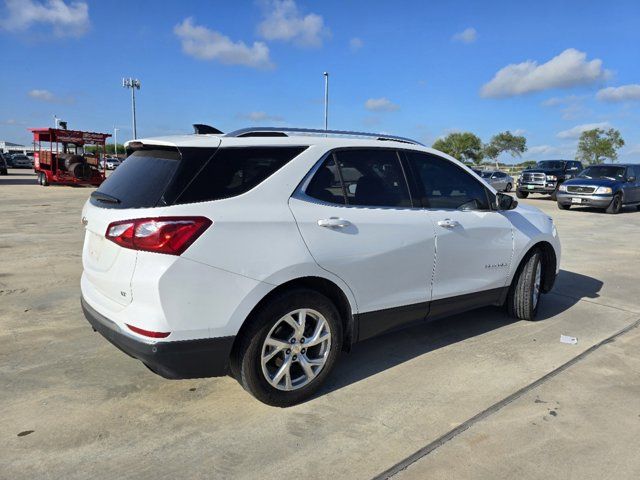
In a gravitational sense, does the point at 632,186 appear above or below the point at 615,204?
above

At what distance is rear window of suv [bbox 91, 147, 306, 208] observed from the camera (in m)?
2.88

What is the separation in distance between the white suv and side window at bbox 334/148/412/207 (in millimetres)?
10

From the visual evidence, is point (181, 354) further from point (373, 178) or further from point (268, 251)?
point (373, 178)

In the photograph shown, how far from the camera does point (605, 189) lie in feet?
55.6

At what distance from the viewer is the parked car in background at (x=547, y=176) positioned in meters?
23.7

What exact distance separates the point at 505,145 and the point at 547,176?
56096mm

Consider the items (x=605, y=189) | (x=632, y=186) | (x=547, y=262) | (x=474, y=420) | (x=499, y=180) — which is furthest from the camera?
(x=499, y=180)

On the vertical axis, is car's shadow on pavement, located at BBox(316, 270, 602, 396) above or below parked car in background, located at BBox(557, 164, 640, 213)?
below

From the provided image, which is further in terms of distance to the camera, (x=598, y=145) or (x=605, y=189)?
(x=598, y=145)

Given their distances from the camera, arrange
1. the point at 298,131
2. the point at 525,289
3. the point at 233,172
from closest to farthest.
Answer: the point at 233,172
the point at 298,131
the point at 525,289

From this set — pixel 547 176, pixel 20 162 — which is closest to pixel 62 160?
pixel 547 176

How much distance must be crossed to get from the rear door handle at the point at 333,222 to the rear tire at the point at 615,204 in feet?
54.8

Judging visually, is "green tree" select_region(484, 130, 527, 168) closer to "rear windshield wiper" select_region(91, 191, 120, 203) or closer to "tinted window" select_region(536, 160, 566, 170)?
"tinted window" select_region(536, 160, 566, 170)

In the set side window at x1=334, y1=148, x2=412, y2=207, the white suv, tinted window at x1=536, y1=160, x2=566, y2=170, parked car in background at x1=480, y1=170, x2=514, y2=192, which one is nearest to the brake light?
the white suv
